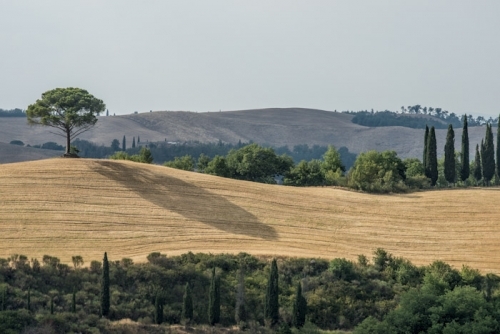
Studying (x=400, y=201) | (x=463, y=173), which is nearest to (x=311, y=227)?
(x=400, y=201)

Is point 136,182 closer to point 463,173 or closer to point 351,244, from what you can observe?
point 351,244

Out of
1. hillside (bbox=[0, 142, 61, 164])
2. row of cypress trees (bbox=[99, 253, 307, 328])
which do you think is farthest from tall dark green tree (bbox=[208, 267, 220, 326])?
hillside (bbox=[0, 142, 61, 164])

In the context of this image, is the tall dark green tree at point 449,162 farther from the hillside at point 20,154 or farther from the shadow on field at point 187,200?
the hillside at point 20,154

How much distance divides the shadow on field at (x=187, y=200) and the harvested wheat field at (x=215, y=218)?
0.09 meters

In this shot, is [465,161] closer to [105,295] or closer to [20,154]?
[105,295]

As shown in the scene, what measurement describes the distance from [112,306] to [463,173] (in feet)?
156

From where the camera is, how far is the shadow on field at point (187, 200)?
64125 mm

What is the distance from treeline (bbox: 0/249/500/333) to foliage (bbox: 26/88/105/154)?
88.4 ft

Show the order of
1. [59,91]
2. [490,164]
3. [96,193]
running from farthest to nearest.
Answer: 1. [490,164]
2. [59,91]
3. [96,193]

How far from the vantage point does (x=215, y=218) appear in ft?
215

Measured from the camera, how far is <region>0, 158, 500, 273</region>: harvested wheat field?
2322 inches

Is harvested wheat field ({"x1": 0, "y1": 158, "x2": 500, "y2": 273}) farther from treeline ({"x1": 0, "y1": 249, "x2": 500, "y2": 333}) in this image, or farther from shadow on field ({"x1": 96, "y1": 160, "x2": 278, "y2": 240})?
treeline ({"x1": 0, "y1": 249, "x2": 500, "y2": 333})

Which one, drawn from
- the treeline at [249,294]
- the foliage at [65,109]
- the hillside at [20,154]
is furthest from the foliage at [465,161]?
the hillside at [20,154]

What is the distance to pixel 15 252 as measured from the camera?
185ft
